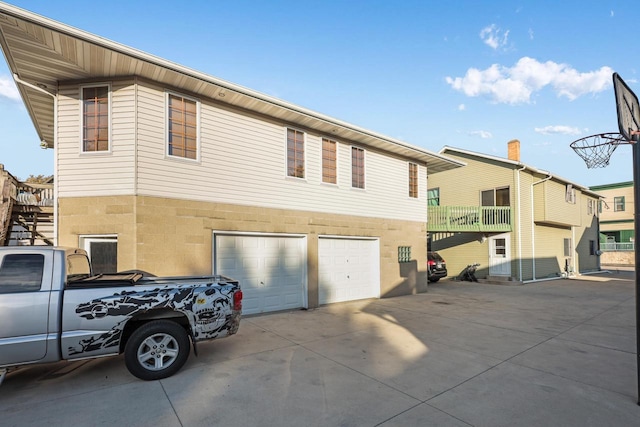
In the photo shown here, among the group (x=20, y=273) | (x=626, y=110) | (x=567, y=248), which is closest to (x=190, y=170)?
(x=20, y=273)

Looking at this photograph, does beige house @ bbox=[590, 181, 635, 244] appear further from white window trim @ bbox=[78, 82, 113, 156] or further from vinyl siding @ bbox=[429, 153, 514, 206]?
white window trim @ bbox=[78, 82, 113, 156]

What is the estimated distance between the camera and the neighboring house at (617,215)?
33.4 meters

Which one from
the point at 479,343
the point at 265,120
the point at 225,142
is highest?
the point at 265,120

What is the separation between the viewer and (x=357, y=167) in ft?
37.3

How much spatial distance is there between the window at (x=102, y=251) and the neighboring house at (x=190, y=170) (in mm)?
28

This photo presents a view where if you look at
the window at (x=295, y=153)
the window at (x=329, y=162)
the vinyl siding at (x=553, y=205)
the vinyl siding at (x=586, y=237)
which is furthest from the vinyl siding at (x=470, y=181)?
the window at (x=295, y=153)

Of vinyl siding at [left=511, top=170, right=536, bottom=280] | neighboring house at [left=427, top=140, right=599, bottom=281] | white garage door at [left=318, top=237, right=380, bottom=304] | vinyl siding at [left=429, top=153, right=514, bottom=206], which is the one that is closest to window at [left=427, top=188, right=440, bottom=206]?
neighboring house at [left=427, top=140, right=599, bottom=281]

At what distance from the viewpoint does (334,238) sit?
1070 cm

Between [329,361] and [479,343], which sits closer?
[329,361]

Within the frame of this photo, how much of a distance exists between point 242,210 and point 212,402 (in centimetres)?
529

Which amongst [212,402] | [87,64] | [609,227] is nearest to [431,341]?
[212,402]

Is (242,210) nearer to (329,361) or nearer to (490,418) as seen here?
(329,361)

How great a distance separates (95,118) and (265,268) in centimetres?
522

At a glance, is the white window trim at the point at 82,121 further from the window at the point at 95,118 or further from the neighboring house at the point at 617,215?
the neighboring house at the point at 617,215
